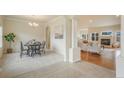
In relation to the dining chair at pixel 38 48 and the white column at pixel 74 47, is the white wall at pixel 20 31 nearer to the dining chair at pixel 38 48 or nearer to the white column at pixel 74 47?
the dining chair at pixel 38 48

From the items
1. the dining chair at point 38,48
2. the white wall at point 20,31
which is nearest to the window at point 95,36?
the white wall at point 20,31

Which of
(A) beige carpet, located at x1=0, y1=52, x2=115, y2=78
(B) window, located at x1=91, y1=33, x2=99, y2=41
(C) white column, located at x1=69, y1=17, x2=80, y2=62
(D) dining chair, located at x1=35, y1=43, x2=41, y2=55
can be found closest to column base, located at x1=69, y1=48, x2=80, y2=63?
(C) white column, located at x1=69, y1=17, x2=80, y2=62

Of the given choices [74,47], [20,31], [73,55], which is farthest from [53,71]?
[20,31]

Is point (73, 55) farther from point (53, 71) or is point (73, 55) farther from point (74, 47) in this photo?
point (53, 71)

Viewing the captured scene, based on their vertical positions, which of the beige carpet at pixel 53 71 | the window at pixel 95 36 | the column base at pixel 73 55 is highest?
the window at pixel 95 36

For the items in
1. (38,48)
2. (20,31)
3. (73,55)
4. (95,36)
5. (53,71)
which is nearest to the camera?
(53,71)

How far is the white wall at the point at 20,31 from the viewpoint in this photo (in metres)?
7.95

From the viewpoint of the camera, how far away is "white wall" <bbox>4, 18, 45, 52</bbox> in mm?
7951

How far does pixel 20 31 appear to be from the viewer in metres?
8.61
